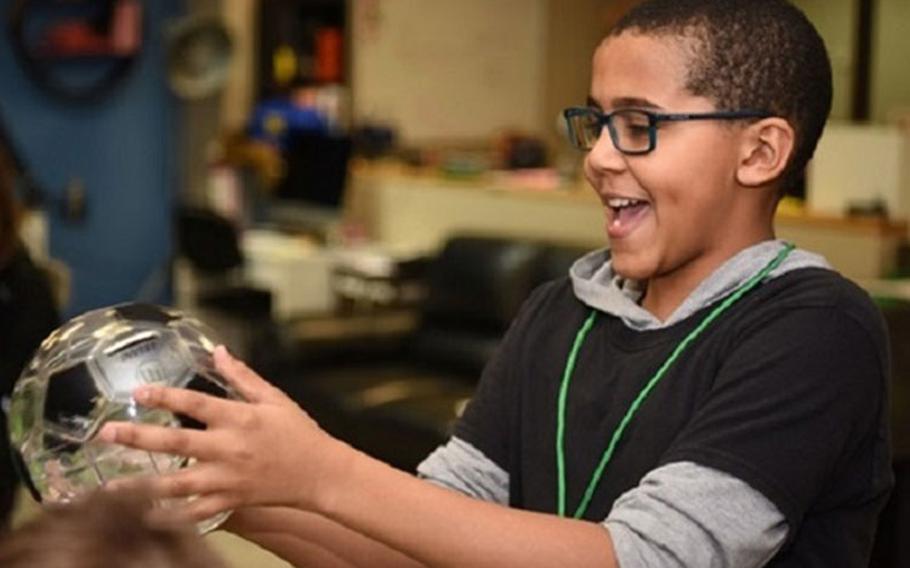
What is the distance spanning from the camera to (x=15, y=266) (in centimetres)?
317

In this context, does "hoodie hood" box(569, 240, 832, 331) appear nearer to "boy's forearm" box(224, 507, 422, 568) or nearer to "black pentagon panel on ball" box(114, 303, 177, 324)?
"boy's forearm" box(224, 507, 422, 568)

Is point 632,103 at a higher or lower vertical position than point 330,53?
higher

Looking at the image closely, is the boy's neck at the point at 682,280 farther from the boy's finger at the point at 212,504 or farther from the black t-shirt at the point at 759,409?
the boy's finger at the point at 212,504

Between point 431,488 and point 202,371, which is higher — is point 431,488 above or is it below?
below

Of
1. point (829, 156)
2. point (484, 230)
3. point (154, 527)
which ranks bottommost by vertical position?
point (484, 230)

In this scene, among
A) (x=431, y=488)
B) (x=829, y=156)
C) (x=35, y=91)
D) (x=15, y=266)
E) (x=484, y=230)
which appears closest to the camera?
(x=431, y=488)

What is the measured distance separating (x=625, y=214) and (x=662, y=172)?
71mm

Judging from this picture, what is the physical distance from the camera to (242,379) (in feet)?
4.51

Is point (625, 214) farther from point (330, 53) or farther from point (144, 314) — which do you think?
point (330, 53)

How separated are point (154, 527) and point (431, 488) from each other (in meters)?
0.61

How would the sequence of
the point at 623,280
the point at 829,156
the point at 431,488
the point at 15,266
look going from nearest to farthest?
the point at 431,488 < the point at 623,280 < the point at 15,266 < the point at 829,156

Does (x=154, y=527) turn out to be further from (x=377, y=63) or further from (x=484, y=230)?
(x=377, y=63)

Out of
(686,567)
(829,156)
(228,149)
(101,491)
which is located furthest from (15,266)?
(228,149)

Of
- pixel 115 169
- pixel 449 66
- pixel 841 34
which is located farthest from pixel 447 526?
pixel 841 34
